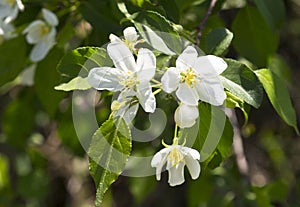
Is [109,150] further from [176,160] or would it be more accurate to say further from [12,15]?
[12,15]

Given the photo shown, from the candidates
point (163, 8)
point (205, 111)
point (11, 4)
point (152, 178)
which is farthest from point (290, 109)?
point (152, 178)

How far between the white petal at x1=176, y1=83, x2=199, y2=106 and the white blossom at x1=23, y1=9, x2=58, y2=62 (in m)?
0.45

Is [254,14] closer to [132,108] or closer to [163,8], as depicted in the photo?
[163,8]

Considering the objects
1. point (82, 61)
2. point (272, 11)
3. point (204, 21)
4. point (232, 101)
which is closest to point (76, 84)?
point (82, 61)

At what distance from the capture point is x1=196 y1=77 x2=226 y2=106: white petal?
93 cm

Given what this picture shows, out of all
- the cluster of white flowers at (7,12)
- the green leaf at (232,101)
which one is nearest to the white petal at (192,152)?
the green leaf at (232,101)

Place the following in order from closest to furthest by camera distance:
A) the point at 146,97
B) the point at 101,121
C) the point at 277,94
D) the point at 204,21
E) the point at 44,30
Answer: the point at 146,97 → the point at 277,94 → the point at 204,21 → the point at 44,30 → the point at 101,121

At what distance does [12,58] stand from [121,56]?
0.51 m

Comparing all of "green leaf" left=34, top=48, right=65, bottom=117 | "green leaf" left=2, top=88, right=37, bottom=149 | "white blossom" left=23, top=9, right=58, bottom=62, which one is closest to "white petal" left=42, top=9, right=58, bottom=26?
"white blossom" left=23, top=9, right=58, bottom=62

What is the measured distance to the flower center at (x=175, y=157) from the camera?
0.97 meters

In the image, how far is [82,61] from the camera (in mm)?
1004

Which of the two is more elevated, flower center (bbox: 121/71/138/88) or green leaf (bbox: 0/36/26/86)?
flower center (bbox: 121/71/138/88)

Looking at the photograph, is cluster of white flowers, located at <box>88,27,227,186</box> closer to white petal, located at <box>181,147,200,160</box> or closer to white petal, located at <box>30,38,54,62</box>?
white petal, located at <box>181,147,200,160</box>

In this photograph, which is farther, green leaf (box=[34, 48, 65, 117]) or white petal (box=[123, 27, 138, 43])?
green leaf (box=[34, 48, 65, 117])
